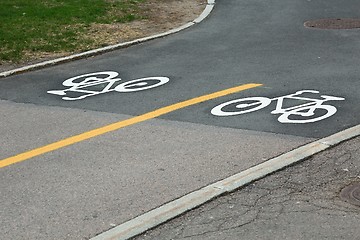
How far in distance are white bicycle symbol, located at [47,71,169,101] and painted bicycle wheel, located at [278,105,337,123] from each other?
2.62 meters

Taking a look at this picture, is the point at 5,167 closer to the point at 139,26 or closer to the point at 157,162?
the point at 157,162

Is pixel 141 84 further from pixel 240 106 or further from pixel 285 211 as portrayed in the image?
pixel 285 211

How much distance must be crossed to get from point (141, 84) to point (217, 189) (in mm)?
5031

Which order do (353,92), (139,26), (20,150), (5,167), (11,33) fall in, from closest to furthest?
1. (5,167)
2. (20,150)
3. (353,92)
4. (11,33)
5. (139,26)

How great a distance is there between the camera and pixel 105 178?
8250 mm

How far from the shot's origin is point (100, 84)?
502 inches

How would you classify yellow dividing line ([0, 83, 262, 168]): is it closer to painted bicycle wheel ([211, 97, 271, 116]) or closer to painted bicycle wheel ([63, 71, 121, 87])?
painted bicycle wheel ([211, 97, 271, 116])

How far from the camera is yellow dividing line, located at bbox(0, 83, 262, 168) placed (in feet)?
29.8

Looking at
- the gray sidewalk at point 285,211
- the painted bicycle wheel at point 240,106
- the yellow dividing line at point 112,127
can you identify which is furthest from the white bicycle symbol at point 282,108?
the gray sidewalk at point 285,211

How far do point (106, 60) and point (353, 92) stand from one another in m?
4.88

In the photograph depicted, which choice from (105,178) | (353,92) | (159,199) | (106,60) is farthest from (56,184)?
(106,60)

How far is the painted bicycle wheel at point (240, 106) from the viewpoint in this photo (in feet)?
35.1

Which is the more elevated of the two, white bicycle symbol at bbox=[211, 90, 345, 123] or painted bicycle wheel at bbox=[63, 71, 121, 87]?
painted bicycle wheel at bbox=[63, 71, 121, 87]

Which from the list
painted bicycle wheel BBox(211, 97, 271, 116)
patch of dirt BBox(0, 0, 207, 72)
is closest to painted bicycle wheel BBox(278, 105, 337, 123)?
painted bicycle wheel BBox(211, 97, 271, 116)
